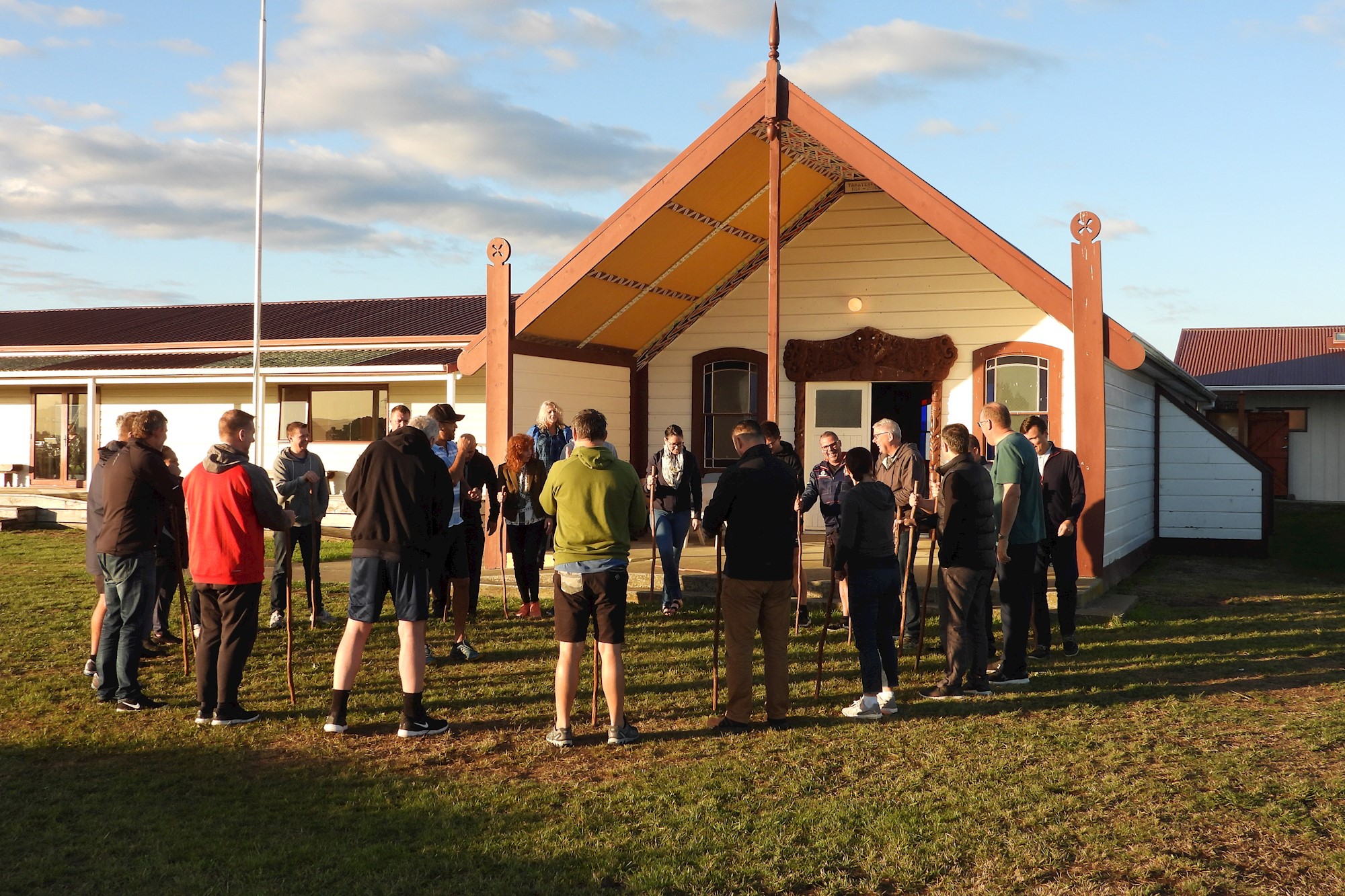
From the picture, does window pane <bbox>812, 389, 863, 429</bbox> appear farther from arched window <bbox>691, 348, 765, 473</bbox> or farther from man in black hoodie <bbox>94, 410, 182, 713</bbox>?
man in black hoodie <bbox>94, 410, 182, 713</bbox>

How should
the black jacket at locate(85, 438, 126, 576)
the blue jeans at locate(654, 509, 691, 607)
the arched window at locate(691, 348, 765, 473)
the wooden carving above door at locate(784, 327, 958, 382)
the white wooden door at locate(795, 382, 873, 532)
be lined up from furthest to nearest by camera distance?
1. the arched window at locate(691, 348, 765, 473)
2. the white wooden door at locate(795, 382, 873, 532)
3. the wooden carving above door at locate(784, 327, 958, 382)
4. the blue jeans at locate(654, 509, 691, 607)
5. the black jacket at locate(85, 438, 126, 576)

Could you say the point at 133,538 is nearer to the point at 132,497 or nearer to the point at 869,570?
the point at 132,497

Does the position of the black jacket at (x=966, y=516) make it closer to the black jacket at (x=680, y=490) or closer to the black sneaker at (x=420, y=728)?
the black jacket at (x=680, y=490)

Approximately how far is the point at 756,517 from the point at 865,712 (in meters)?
1.40

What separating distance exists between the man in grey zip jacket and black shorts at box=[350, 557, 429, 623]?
2.75 meters

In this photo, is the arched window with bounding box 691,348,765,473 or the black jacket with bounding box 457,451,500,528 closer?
the black jacket with bounding box 457,451,500,528

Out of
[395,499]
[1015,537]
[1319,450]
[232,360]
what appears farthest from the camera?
[1319,450]

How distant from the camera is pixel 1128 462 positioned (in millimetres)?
13156

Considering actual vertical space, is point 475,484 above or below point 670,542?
above

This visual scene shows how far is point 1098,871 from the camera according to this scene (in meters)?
4.42

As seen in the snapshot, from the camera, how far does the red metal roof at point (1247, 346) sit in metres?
30.1

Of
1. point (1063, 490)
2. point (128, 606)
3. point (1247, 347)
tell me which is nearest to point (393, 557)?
point (128, 606)

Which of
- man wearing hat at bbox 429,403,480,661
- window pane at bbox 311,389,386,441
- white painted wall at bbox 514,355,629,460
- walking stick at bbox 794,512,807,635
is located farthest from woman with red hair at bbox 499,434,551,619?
window pane at bbox 311,389,386,441

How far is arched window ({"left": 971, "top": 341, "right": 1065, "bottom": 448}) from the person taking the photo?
1311cm
